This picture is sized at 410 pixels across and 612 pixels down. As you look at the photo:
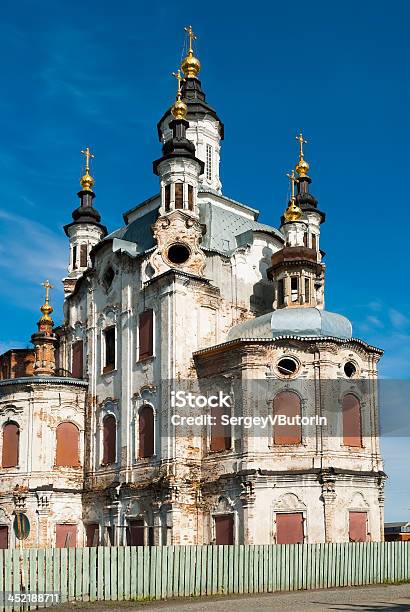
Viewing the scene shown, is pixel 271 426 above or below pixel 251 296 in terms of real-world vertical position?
below

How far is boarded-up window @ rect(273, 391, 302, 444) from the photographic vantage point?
34438 millimetres

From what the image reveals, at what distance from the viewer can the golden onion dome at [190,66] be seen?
50812 mm

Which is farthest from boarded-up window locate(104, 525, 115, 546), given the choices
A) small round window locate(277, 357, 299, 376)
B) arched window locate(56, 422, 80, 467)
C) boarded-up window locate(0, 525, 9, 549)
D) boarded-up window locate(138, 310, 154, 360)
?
small round window locate(277, 357, 299, 376)

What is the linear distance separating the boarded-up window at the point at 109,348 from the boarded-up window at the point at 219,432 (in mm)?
7340

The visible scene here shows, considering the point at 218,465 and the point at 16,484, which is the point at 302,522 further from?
the point at 16,484

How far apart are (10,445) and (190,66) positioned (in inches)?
964

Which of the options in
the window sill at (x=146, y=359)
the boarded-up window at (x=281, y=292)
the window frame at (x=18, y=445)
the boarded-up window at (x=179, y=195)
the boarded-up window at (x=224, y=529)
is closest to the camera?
the boarded-up window at (x=224, y=529)

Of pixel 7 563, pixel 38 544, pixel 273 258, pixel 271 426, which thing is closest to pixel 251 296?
pixel 273 258

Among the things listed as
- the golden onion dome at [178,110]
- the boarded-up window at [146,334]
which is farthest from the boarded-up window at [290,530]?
the golden onion dome at [178,110]

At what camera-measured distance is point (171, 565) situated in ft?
84.9

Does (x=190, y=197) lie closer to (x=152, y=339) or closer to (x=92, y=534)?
(x=152, y=339)

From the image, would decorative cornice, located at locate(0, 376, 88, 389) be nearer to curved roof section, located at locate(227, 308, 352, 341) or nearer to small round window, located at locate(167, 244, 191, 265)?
small round window, located at locate(167, 244, 191, 265)

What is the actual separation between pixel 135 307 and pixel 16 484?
10.1 m

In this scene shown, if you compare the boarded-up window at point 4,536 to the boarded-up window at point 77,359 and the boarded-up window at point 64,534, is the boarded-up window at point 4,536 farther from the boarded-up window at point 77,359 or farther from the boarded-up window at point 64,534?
the boarded-up window at point 77,359
